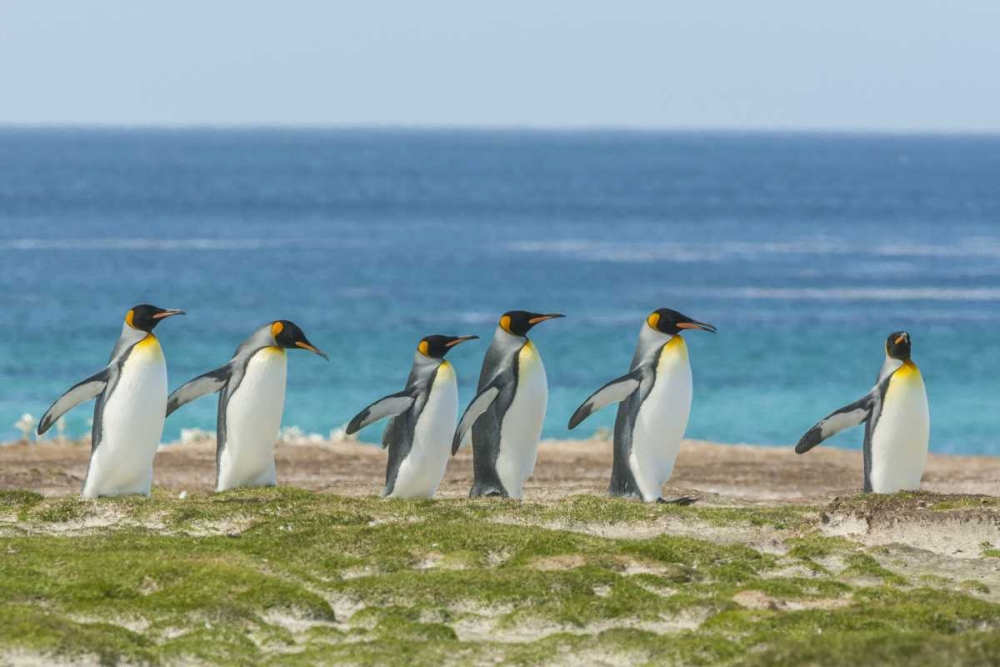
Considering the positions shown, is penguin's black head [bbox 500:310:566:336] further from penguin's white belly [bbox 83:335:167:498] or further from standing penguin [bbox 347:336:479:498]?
penguin's white belly [bbox 83:335:167:498]

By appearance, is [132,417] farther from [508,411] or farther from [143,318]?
[508,411]

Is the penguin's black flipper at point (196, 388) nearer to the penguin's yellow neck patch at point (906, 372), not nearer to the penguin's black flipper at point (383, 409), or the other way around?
the penguin's black flipper at point (383, 409)

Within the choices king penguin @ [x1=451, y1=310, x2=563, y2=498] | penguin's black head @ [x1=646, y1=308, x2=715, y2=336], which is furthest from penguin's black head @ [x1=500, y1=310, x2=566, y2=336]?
penguin's black head @ [x1=646, y1=308, x2=715, y2=336]

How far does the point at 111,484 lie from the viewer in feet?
49.1

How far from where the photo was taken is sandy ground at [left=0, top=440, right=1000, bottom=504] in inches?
766

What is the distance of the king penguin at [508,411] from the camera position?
15438 millimetres

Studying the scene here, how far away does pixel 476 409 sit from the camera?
1532cm

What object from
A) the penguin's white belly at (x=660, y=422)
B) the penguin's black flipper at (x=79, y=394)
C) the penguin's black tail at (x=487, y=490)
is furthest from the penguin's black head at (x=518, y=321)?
the penguin's black flipper at (x=79, y=394)

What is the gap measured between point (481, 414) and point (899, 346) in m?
3.78

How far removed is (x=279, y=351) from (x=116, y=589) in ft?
15.9

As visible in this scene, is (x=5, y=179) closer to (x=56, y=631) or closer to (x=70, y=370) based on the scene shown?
(x=70, y=370)

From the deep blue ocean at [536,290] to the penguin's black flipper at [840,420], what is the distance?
16.4 m

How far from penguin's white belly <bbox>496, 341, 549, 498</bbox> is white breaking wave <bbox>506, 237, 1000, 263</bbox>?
55.1 m

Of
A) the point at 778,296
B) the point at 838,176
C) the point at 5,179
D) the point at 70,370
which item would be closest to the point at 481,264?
the point at 778,296
